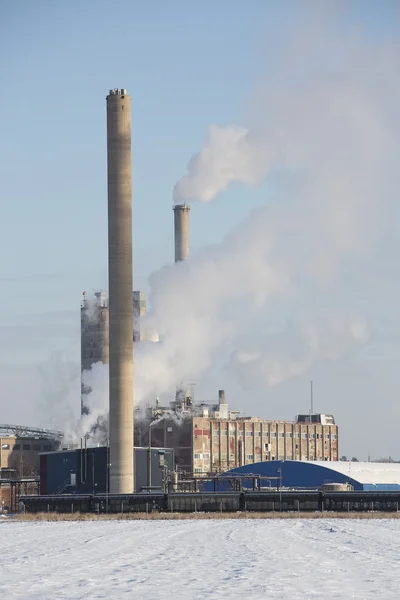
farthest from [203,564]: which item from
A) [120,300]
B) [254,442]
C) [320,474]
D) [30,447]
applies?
[254,442]

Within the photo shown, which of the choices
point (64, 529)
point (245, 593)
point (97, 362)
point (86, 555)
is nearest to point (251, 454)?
point (97, 362)

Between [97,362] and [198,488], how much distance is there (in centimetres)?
2880

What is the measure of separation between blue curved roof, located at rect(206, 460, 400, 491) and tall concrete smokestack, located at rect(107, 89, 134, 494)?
20409 mm

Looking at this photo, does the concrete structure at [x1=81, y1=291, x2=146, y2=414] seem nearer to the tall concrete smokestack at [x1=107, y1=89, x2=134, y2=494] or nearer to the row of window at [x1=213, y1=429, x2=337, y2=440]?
the row of window at [x1=213, y1=429, x2=337, y2=440]

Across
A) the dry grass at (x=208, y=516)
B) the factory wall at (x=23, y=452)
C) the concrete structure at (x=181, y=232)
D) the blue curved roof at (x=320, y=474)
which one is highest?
the concrete structure at (x=181, y=232)

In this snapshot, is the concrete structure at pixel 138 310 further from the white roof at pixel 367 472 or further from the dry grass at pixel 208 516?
the dry grass at pixel 208 516

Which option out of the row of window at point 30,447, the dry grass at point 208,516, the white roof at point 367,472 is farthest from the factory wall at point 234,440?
the dry grass at point 208,516

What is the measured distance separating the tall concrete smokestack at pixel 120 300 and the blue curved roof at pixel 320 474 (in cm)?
2041

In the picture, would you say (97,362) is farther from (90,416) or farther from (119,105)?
(119,105)

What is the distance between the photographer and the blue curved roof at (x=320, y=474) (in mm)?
120938

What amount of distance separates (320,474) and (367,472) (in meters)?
7.43

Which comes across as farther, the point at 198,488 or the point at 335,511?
the point at 198,488

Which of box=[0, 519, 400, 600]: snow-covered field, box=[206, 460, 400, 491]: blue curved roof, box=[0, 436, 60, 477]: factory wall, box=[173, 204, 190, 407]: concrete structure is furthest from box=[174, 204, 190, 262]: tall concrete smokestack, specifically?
box=[0, 519, 400, 600]: snow-covered field

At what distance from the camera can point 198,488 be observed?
130 meters
